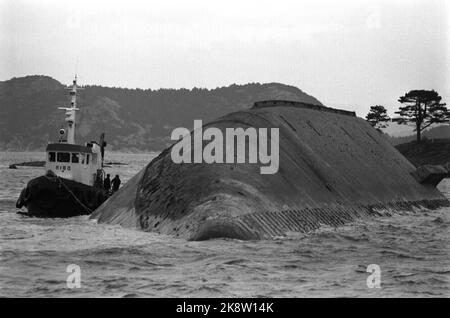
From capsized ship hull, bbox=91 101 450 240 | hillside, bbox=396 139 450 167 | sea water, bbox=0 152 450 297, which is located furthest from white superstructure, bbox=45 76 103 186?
hillside, bbox=396 139 450 167

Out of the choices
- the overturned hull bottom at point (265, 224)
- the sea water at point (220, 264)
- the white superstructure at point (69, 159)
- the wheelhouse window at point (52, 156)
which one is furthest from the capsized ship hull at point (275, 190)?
the wheelhouse window at point (52, 156)

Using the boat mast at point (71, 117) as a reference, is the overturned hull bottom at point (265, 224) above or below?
below

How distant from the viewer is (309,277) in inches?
713

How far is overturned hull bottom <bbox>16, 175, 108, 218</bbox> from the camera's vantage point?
126 feet

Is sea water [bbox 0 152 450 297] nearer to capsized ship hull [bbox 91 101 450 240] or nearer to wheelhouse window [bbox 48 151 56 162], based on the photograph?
capsized ship hull [bbox 91 101 450 240]

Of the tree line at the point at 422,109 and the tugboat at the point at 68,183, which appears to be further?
the tree line at the point at 422,109

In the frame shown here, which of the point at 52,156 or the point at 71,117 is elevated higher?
the point at 71,117

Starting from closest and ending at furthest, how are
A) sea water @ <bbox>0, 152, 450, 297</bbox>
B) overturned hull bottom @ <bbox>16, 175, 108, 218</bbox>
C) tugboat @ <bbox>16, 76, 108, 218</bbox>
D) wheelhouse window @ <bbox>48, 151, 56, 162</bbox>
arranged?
sea water @ <bbox>0, 152, 450, 297</bbox> → overturned hull bottom @ <bbox>16, 175, 108, 218</bbox> → tugboat @ <bbox>16, 76, 108, 218</bbox> → wheelhouse window @ <bbox>48, 151, 56, 162</bbox>

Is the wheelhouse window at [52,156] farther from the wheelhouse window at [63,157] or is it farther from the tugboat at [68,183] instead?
the wheelhouse window at [63,157]

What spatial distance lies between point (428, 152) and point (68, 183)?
83006 mm

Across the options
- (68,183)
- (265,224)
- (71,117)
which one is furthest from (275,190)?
(71,117)

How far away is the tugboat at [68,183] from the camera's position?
38.6 meters

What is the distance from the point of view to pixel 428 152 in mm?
111500

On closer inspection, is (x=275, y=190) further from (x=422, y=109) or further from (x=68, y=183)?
(x=422, y=109)
